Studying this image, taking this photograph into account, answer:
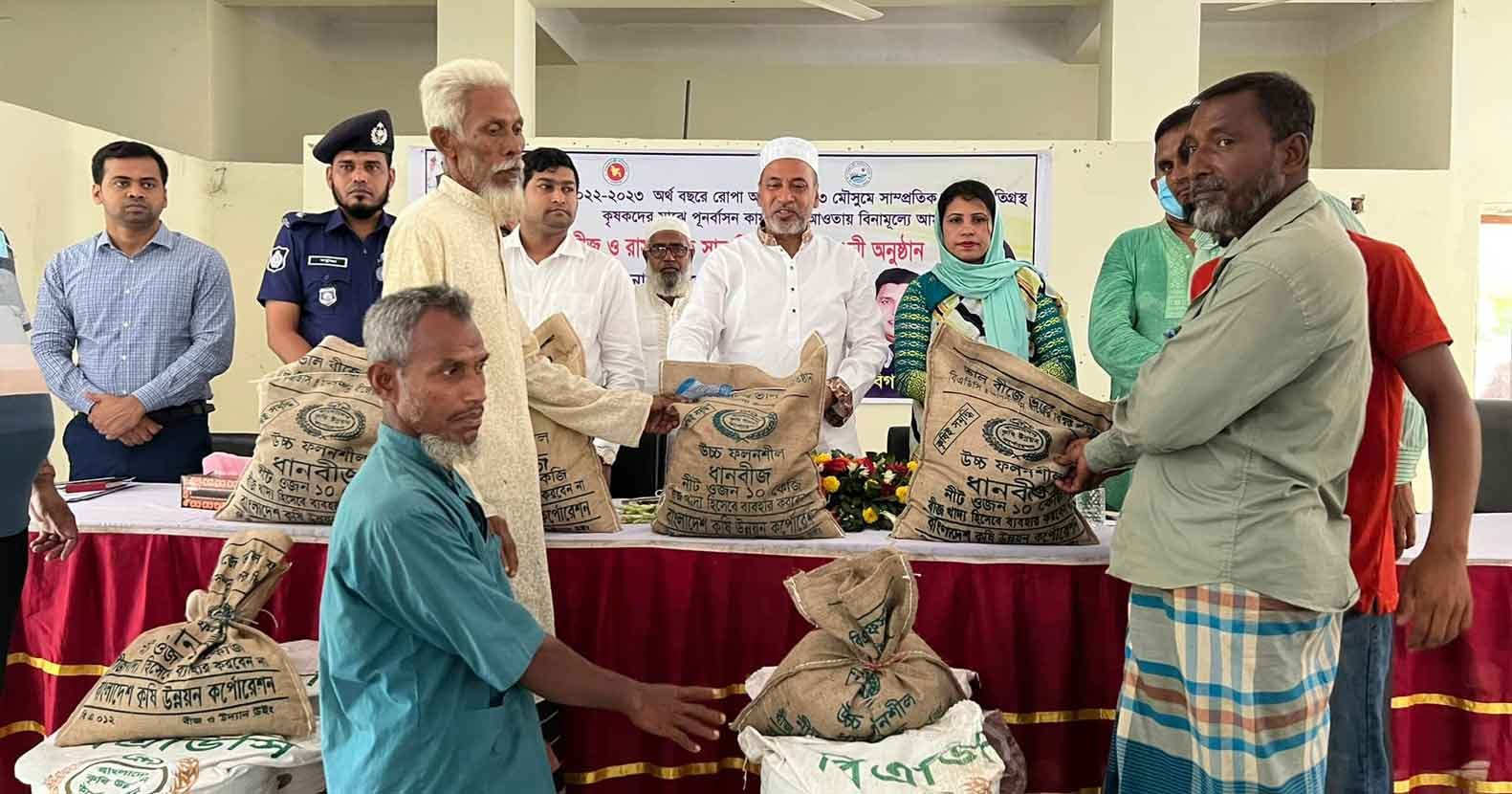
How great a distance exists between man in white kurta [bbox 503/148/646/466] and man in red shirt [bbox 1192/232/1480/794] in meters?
2.26

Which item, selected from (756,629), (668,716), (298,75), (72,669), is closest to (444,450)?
(668,716)

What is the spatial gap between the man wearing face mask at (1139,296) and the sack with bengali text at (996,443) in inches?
32.4

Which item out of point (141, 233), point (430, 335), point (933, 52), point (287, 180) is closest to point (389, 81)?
point (287, 180)

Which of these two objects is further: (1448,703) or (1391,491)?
(1448,703)

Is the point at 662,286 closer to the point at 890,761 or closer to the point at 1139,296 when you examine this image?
the point at 1139,296

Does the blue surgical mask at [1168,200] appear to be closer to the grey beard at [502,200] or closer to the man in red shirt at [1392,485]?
the man in red shirt at [1392,485]

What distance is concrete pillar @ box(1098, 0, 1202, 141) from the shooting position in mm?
6945

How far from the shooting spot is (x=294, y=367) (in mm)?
2580

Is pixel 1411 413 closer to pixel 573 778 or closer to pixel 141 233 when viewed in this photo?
pixel 573 778

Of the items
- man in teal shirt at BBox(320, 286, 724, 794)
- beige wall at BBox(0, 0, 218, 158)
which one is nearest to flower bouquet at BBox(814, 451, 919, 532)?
man in teal shirt at BBox(320, 286, 724, 794)

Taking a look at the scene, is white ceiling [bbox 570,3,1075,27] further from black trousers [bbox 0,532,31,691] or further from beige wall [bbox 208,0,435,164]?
black trousers [bbox 0,532,31,691]

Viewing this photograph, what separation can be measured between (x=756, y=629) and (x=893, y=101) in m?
7.56

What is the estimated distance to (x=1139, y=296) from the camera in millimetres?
3336

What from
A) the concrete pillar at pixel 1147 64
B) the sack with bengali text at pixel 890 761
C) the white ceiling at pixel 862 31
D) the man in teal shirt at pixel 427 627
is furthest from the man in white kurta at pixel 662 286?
the white ceiling at pixel 862 31
